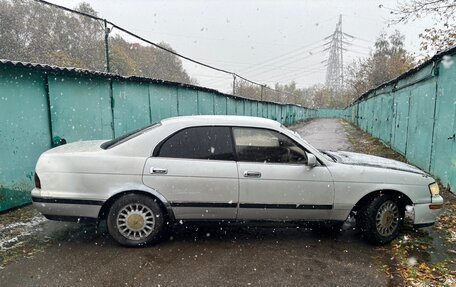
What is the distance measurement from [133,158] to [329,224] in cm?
257

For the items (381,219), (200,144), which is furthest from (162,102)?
(381,219)

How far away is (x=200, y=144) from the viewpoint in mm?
3877

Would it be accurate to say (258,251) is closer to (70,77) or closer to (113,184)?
(113,184)

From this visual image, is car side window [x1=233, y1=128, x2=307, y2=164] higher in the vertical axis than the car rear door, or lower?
higher

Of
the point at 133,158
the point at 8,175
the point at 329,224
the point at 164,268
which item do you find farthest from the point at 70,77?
the point at 329,224

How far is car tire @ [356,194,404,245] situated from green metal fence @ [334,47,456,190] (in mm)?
3141

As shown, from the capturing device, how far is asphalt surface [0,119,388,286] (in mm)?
3150

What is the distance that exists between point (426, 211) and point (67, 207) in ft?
14.5

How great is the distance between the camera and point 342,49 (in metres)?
79.9

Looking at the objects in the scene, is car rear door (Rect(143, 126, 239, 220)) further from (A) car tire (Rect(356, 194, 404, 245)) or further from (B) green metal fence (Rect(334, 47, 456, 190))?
(B) green metal fence (Rect(334, 47, 456, 190))

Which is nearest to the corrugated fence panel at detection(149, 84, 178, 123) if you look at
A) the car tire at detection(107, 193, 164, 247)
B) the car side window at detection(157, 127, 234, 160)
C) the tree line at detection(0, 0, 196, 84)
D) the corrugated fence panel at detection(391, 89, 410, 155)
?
the tree line at detection(0, 0, 196, 84)

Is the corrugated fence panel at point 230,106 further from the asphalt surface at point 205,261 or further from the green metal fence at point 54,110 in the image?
the asphalt surface at point 205,261

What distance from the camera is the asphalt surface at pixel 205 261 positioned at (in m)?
3.15

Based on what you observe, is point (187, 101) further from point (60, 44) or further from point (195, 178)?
point (60, 44)
